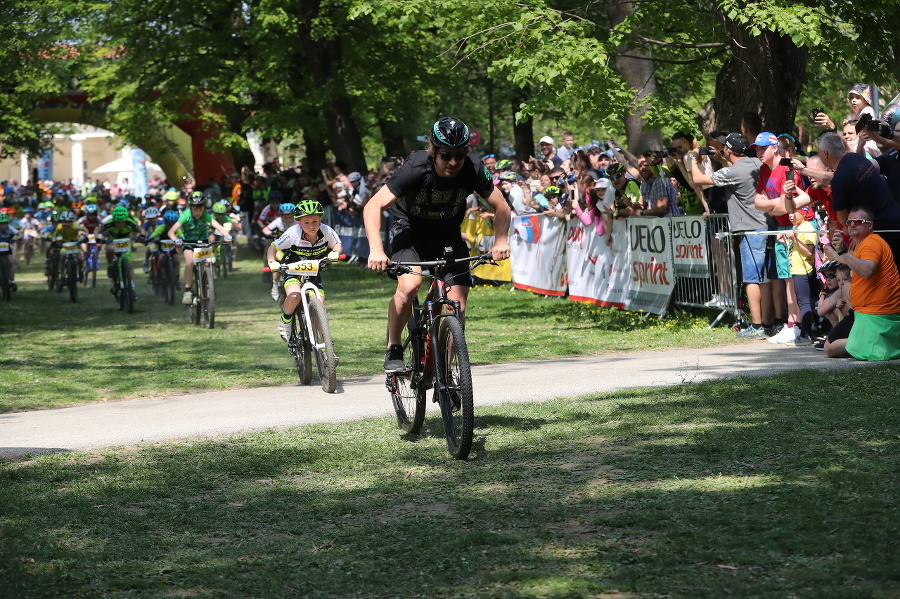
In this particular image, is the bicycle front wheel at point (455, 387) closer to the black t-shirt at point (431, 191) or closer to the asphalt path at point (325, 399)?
the black t-shirt at point (431, 191)

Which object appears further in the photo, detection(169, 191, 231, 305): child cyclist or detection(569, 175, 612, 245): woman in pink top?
detection(169, 191, 231, 305): child cyclist

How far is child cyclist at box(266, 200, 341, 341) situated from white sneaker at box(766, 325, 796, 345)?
14.2 ft

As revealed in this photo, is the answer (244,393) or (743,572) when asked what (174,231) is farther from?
(743,572)

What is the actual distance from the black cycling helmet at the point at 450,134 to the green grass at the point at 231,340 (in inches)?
202

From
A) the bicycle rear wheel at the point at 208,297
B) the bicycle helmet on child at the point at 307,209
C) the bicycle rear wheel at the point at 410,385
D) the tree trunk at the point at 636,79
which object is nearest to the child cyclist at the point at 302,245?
the bicycle helmet on child at the point at 307,209

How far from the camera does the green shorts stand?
10047 millimetres

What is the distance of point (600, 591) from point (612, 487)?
5.67 ft

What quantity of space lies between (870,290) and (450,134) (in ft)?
13.8

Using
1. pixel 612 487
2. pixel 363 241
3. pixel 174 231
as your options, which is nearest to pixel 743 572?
pixel 612 487

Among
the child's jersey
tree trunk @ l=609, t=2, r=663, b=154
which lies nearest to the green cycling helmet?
tree trunk @ l=609, t=2, r=663, b=154

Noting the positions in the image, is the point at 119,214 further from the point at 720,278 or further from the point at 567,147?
the point at 720,278

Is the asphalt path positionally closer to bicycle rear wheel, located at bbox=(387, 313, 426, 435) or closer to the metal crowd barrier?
bicycle rear wheel, located at bbox=(387, 313, 426, 435)

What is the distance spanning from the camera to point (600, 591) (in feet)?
15.5

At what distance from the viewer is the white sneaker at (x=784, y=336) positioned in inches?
482
